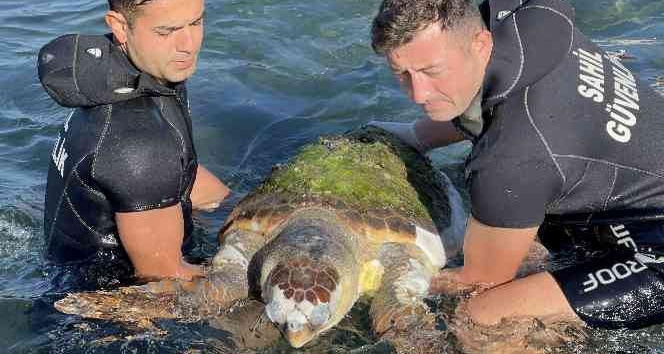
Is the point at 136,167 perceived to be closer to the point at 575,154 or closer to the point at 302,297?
the point at 302,297

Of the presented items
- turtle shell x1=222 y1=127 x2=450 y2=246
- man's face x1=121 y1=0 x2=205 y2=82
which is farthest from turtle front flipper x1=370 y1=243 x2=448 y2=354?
man's face x1=121 y1=0 x2=205 y2=82

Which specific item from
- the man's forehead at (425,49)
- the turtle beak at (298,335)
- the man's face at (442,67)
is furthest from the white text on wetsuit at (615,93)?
the turtle beak at (298,335)

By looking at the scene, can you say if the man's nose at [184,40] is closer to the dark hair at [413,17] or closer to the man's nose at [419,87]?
the dark hair at [413,17]

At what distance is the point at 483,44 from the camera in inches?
136

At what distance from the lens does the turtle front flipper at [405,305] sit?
154 inches

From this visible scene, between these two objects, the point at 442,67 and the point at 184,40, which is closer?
the point at 442,67

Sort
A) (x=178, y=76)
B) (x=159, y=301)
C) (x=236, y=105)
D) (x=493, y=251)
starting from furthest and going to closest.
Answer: (x=236, y=105)
(x=159, y=301)
(x=178, y=76)
(x=493, y=251)

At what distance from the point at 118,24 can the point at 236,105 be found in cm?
374

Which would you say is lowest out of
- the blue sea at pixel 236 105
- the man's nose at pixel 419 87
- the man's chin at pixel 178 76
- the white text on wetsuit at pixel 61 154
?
the blue sea at pixel 236 105

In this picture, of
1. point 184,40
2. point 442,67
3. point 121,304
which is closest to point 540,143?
point 442,67

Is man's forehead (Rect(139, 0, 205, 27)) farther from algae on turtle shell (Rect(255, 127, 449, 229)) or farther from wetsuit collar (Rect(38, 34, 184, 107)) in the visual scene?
algae on turtle shell (Rect(255, 127, 449, 229))

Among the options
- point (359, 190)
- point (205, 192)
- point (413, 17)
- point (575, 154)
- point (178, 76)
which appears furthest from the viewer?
point (205, 192)

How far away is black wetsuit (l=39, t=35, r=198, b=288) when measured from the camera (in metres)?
3.59

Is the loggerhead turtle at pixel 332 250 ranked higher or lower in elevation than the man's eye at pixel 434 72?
lower
